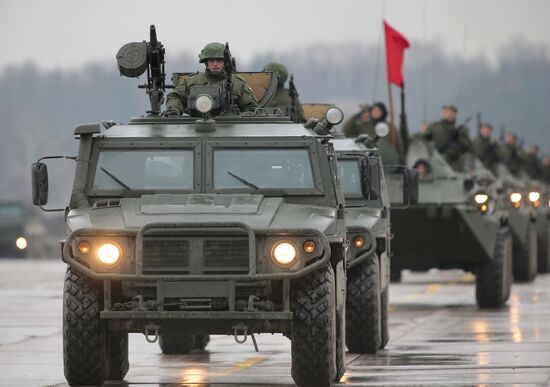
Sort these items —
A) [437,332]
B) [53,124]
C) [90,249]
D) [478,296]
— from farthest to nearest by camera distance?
[53,124] → [478,296] → [437,332] → [90,249]

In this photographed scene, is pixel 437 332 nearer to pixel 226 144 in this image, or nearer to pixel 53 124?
pixel 226 144

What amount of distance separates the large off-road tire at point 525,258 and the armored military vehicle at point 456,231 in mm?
5006

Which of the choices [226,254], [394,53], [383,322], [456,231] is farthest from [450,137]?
[226,254]

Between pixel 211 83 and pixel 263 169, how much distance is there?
2365 millimetres

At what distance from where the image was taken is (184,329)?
14.0m

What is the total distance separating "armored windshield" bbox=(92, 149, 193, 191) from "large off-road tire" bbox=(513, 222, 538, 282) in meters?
17.5

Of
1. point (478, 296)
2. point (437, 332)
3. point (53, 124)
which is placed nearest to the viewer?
point (437, 332)

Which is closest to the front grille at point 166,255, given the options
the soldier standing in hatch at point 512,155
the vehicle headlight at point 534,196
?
the vehicle headlight at point 534,196

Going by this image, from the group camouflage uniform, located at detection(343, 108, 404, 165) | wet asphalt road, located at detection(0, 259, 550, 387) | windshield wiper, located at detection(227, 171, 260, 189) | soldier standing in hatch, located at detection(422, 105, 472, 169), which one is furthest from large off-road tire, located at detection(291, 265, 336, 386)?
soldier standing in hatch, located at detection(422, 105, 472, 169)

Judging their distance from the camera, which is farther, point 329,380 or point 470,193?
point 470,193

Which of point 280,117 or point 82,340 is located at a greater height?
point 280,117

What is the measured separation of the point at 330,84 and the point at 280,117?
66.1 m

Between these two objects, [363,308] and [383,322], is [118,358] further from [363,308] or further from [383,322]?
[383,322]

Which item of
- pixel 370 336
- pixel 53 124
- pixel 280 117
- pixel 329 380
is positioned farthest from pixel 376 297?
pixel 53 124
